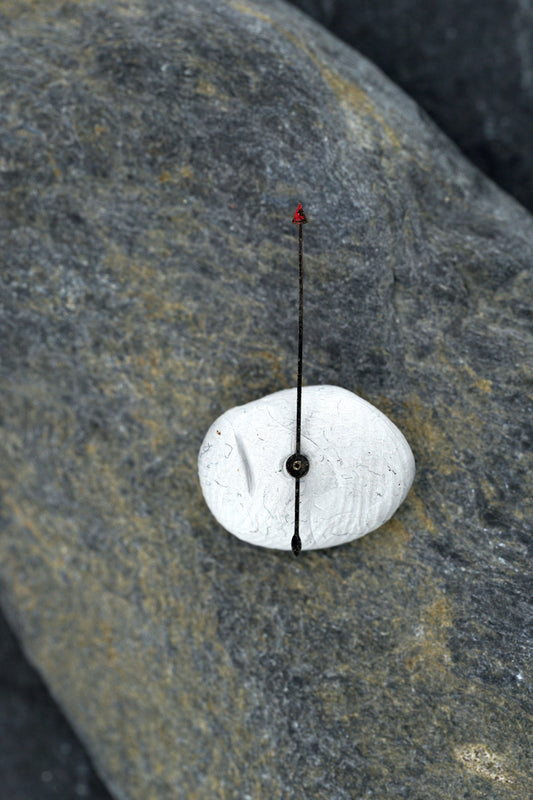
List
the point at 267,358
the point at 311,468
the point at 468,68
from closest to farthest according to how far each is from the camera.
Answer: the point at 311,468 → the point at 267,358 → the point at 468,68

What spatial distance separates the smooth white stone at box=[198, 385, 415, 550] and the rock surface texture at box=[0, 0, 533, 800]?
0.15m

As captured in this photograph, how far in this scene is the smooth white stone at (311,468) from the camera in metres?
1.54

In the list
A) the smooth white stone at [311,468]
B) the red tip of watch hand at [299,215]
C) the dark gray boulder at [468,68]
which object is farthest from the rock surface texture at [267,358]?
the dark gray boulder at [468,68]

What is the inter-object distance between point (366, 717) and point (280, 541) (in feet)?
1.59

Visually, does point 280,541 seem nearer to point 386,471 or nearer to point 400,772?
point 386,471

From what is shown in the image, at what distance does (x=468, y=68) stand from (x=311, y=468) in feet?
4.83

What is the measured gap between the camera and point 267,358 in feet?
5.90

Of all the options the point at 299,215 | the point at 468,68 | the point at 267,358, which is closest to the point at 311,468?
the point at 267,358

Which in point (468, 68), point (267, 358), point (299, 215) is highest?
point (468, 68)

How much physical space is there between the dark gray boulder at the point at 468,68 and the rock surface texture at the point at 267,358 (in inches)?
14.9

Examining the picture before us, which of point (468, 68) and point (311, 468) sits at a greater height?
point (468, 68)

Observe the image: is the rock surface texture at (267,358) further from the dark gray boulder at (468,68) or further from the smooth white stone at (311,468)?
the dark gray boulder at (468,68)

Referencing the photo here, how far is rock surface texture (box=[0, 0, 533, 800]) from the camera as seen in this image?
1698mm

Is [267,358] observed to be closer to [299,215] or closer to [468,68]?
[299,215]
